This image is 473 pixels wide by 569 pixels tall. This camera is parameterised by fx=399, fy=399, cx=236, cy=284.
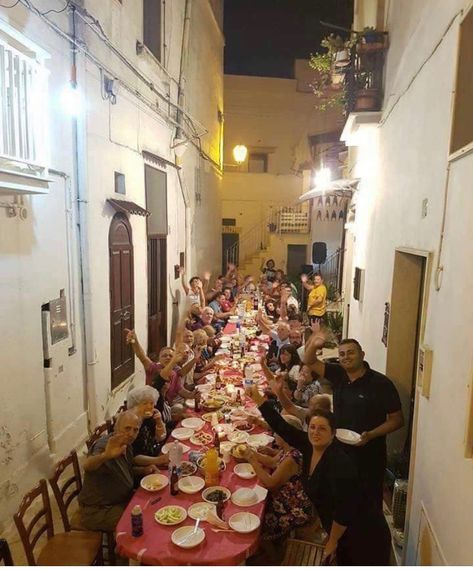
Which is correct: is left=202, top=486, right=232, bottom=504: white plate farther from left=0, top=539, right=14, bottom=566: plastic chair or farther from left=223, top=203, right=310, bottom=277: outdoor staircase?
left=223, top=203, right=310, bottom=277: outdoor staircase

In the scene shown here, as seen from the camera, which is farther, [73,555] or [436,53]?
[436,53]

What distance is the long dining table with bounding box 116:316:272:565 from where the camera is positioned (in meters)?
2.82

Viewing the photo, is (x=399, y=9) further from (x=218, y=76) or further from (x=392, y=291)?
(x=218, y=76)

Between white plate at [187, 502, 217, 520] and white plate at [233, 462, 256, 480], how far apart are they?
484 mm

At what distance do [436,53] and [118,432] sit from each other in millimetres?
4604

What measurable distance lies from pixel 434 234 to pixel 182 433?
133 inches

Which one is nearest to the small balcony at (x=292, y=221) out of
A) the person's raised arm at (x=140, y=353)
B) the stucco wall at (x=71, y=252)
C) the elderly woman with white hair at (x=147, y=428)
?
the stucco wall at (x=71, y=252)

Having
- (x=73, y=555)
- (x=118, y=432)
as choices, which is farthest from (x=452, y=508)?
(x=73, y=555)

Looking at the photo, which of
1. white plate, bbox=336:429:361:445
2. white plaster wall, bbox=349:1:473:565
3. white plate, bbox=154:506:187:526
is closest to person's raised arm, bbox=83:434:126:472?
white plate, bbox=154:506:187:526

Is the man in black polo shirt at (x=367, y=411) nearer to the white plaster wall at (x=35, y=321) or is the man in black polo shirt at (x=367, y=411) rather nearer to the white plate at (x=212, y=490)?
the white plate at (x=212, y=490)

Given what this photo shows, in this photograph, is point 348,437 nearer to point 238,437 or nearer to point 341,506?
point 341,506

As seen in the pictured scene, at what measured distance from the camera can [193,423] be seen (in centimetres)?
480

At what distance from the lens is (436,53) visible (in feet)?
12.5

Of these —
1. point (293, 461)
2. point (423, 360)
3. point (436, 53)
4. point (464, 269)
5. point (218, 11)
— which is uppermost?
point (218, 11)
